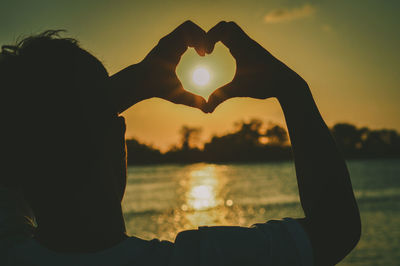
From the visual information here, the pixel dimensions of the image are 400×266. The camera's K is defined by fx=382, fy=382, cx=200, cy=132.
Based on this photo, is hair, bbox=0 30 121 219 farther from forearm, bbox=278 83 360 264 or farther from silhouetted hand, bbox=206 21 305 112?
forearm, bbox=278 83 360 264

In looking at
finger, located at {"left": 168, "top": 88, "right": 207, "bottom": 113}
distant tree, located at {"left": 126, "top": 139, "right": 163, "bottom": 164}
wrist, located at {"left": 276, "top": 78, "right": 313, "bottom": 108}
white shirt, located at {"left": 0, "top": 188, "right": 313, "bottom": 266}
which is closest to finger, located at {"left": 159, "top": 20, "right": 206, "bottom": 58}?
finger, located at {"left": 168, "top": 88, "right": 207, "bottom": 113}

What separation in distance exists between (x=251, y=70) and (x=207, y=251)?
471 mm

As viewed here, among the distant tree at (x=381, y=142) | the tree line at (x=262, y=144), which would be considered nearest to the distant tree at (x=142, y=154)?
the tree line at (x=262, y=144)

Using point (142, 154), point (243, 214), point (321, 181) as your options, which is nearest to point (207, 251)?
point (321, 181)

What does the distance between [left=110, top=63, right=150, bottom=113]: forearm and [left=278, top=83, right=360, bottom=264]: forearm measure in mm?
432

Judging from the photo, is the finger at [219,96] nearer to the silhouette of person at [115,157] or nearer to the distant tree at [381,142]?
the silhouette of person at [115,157]

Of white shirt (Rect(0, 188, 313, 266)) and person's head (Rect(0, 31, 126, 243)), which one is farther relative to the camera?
person's head (Rect(0, 31, 126, 243))

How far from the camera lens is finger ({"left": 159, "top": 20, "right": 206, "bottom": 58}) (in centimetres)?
108

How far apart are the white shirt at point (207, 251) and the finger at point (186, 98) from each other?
35 centimetres

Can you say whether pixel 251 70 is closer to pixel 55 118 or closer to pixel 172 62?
pixel 172 62

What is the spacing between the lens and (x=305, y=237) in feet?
2.92

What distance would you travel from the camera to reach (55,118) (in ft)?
3.32

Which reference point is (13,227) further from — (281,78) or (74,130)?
(281,78)

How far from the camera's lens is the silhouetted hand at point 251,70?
3.16 feet
